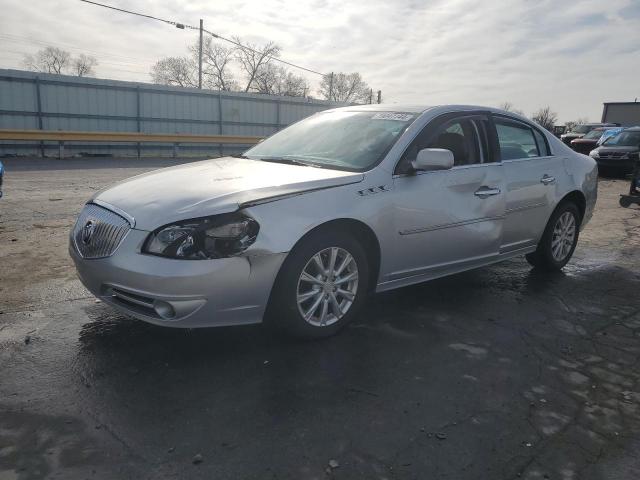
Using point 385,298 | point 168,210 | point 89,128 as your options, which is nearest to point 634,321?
point 385,298

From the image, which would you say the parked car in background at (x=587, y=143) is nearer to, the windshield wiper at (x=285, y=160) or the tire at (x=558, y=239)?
the tire at (x=558, y=239)

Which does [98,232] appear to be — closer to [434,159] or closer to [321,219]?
[321,219]

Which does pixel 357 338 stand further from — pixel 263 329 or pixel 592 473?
pixel 592 473

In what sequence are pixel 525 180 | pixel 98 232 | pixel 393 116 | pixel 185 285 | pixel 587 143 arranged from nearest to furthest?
pixel 185 285
pixel 98 232
pixel 393 116
pixel 525 180
pixel 587 143

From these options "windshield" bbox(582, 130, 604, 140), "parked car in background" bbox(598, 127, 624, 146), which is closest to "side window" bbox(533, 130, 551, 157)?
"parked car in background" bbox(598, 127, 624, 146)

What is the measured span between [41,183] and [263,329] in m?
9.09

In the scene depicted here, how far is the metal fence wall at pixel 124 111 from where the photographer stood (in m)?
17.7

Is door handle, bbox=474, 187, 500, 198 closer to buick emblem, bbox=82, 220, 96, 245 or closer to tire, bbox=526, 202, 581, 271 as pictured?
tire, bbox=526, 202, 581, 271

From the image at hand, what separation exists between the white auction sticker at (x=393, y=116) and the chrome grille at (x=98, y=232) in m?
2.25

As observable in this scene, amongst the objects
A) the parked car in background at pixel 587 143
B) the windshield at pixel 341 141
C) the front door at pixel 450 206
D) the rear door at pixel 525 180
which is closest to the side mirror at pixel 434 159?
the front door at pixel 450 206

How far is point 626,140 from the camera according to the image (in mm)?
19031

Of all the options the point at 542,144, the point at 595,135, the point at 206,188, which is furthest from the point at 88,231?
the point at 595,135

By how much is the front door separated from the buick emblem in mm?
2016

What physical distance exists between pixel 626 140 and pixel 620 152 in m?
1.25
